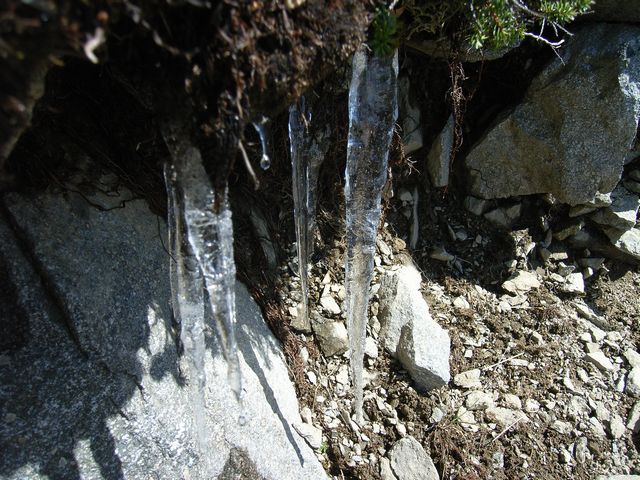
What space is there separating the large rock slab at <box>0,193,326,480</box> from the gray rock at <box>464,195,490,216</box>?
7.85 feet

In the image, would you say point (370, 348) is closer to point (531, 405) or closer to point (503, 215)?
point (531, 405)

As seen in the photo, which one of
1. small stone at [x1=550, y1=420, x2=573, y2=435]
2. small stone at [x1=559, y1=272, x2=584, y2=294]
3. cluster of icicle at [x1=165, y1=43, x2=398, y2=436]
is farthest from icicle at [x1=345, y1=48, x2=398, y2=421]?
small stone at [x1=559, y1=272, x2=584, y2=294]

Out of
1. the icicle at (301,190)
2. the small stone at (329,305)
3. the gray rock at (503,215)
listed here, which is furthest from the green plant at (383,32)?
the gray rock at (503,215)

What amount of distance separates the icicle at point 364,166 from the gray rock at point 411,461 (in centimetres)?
46

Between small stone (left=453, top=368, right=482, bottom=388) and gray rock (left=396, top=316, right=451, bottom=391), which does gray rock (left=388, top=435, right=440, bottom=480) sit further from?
small stone (left=453, top=368, right=482, bottom=388)

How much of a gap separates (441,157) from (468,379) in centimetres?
170

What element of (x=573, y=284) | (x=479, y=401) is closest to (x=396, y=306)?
(x=479, y=401)

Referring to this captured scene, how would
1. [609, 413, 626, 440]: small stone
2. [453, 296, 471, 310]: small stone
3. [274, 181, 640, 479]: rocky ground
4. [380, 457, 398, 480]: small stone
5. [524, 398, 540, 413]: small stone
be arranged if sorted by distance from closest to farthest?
[380, 457, 398, 480]: small stone, [274, 181, 640, 479]: rocky ground, [609, 413, 626, 440]: small stone, [524, 398, 540, 413]: small stone, [453, 296, 471, 310]: small stone

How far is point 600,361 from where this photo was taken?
3.76 metres

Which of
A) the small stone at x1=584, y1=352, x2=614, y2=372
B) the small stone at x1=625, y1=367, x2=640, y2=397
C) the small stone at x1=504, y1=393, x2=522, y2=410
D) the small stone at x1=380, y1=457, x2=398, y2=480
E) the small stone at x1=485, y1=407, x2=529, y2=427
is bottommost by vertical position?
the small stone at x1=380, y1=457, x2=398, y2=480

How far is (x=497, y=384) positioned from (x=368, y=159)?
200 cm

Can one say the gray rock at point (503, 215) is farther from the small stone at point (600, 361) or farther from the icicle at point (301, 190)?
the icicle at point (301, 190)

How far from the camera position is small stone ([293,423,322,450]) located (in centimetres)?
322

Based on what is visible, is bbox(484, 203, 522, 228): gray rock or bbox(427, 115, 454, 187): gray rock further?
bbox(484, 203, 522, 228): gray rock
